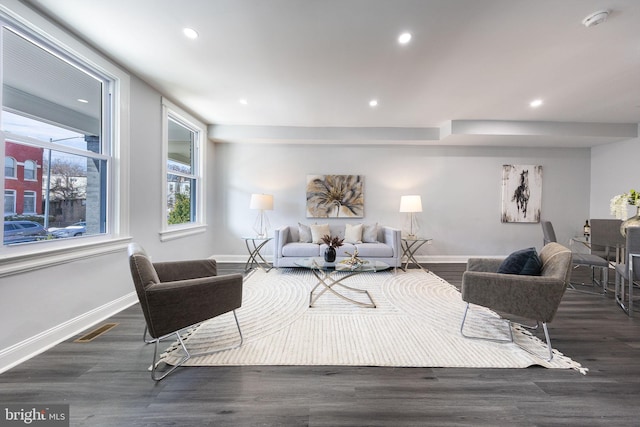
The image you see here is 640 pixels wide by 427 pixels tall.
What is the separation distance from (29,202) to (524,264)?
4130 millimetres

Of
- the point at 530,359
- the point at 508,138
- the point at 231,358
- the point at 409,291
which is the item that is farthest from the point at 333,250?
the point at 508,138

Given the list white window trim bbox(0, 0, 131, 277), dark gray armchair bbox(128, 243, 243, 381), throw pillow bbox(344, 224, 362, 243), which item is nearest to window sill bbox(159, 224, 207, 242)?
white window trim bbox(0, 0, 131, 277)

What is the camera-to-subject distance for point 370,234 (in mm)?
4715

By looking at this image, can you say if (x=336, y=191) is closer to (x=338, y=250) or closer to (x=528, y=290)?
(x=338, y=250)

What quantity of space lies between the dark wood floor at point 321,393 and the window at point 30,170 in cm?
137

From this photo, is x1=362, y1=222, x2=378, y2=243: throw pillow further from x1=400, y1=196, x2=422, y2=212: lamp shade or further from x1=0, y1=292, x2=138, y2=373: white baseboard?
x1=0, y1=292, x2=138, y2=373: white baseboard

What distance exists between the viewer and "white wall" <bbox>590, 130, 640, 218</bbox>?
432cm

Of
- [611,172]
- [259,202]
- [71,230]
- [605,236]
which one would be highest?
[611,172]

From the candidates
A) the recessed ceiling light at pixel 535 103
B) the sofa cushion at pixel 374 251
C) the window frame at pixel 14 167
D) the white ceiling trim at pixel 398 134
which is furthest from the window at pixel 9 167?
the recessed ceiling light at pixel 535 103

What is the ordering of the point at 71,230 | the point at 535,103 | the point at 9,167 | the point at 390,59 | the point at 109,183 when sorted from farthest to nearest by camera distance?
1. the point at 535,103
2. the point at 109,183
3. the point at 390,59
4. the point at 71,230
5. the point at 9,167

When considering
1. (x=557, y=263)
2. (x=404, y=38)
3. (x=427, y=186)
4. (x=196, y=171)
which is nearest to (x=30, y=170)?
(x=196, y=171)

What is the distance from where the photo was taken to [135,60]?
261cm

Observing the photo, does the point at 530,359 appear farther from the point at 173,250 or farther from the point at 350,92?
the point at 173,250

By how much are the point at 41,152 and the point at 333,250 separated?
291 cm
